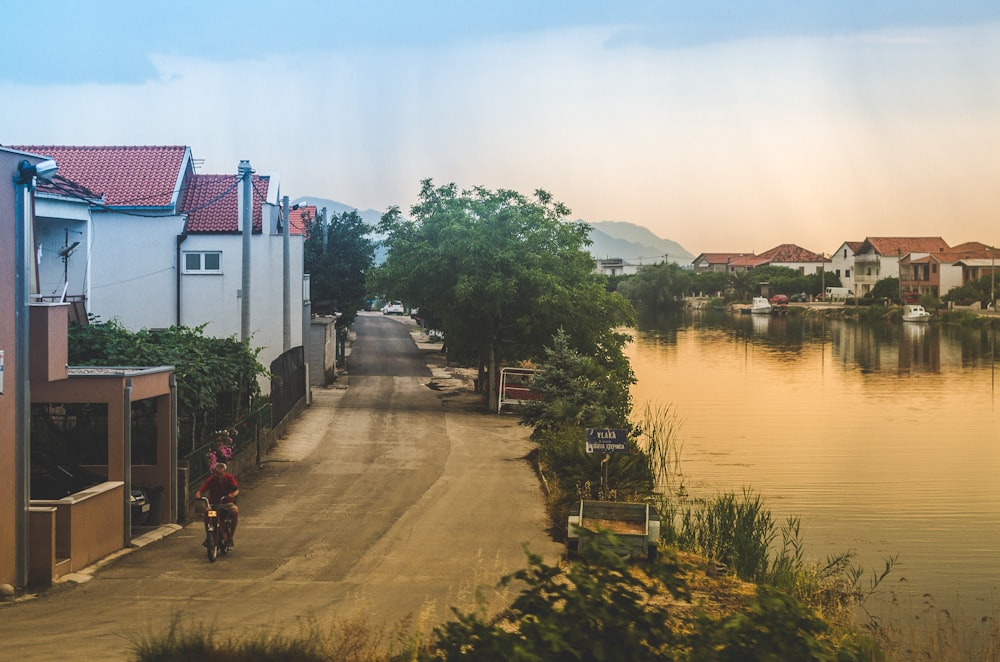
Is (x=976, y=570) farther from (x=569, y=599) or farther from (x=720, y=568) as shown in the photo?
(x=569, y=599)

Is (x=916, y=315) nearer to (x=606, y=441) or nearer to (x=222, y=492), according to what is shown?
(x=606, y=441)

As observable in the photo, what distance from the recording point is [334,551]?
17.5 m

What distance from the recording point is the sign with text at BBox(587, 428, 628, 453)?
19000 millimetres

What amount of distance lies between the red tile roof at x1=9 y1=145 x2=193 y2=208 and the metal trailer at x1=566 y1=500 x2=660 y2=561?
2700 cm

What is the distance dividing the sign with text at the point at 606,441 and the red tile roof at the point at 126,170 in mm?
26043

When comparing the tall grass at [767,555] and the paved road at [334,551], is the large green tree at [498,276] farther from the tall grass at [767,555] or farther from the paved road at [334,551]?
the tall grass at [767,555]

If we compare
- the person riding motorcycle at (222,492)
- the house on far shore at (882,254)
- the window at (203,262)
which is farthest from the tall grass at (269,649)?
the house on far shore at (882,254)

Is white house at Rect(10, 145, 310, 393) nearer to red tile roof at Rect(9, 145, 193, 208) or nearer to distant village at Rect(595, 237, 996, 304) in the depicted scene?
red tile roof at Rect(9, 145, 193, 208)

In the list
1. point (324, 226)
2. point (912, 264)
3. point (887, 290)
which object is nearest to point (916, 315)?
point (887, 290)

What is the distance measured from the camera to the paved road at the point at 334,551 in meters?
12.7

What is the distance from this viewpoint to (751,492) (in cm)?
2733

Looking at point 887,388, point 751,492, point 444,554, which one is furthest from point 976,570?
point 887,388

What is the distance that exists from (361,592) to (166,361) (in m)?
8.96

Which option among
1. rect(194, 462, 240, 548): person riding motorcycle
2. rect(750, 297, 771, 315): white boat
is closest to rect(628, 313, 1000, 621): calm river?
rect(194, 462, 240, 548): person riding motorcycle
